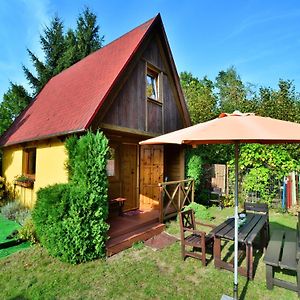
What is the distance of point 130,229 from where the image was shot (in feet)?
21.1

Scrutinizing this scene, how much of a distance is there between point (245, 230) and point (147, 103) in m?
5.11

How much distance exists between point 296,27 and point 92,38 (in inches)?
646

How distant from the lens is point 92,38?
69.1 feet

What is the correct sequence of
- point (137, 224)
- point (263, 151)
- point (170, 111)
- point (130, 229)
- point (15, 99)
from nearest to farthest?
point (130, 229), point (137, 224), point (170, 111), point (263, 151), point (15, 99)

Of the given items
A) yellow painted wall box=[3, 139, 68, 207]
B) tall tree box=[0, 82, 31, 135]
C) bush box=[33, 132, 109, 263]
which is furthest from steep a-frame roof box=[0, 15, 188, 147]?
tall tree box=[0, 82, 31, 135]

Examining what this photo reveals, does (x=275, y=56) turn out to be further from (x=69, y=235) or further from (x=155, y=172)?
(x=69, y=235)

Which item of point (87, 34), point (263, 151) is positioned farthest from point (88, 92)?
point (87, 34)

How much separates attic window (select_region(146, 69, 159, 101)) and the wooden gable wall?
195mm

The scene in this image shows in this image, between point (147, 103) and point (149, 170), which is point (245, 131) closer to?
point (147, 103)

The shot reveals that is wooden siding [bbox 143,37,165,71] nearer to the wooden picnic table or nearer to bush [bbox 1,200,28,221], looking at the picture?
the wooden picnic table

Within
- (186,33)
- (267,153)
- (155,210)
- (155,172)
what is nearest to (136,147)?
(155,172)

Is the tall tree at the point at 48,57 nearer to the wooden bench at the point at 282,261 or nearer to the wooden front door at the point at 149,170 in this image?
the wooden front door at the point at 149,170

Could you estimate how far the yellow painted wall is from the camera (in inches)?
254

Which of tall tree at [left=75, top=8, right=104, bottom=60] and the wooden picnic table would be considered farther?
tall tree at [left=75, top=8, right=104, bottom=60]
